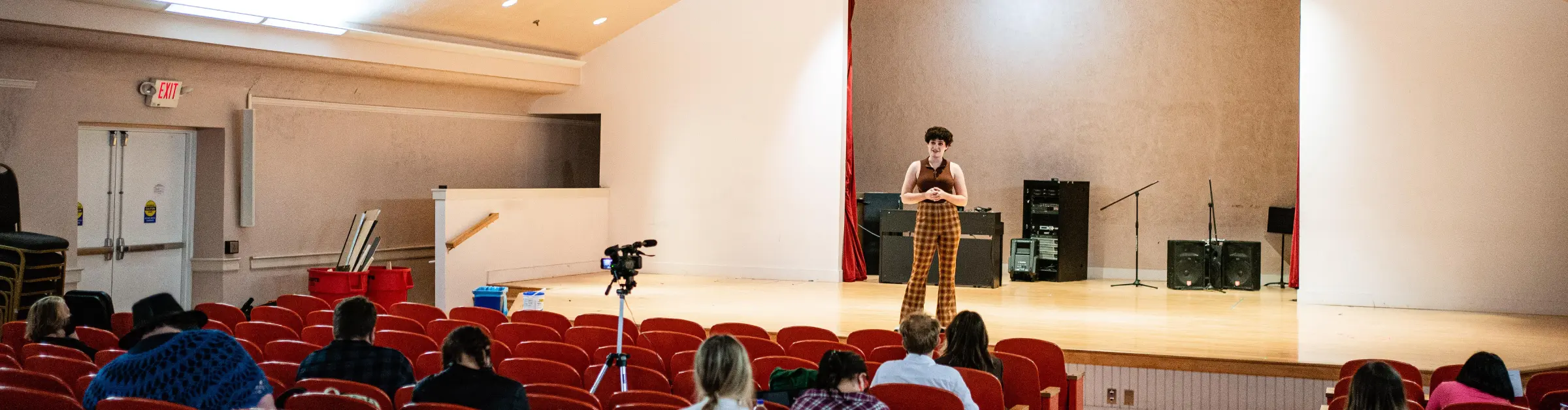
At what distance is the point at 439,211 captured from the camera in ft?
32.2

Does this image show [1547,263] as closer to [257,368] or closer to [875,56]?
[875,56]

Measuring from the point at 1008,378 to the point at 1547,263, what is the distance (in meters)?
5.89

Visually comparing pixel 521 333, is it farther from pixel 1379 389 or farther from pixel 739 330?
pixel 1379 389

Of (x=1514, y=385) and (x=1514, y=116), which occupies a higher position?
(x=1514, y=116)

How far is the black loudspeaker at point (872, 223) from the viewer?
1172 cm

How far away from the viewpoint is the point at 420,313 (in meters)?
6.26

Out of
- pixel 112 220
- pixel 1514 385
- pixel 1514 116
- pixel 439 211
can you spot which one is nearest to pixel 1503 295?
pixel 1514 116

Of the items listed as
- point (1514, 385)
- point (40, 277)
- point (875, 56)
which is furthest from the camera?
point (875, 56)

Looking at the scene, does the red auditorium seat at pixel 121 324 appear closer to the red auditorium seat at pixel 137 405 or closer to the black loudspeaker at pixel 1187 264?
the red auditorium seat at pixel 137 405

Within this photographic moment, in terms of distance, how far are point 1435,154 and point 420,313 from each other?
6977 mm

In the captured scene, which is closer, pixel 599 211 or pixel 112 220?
pixel 112 220

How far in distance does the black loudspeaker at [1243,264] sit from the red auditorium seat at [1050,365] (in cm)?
591

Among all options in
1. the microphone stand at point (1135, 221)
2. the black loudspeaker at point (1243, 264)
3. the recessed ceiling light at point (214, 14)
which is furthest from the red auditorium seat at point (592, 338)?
the microphone stand at point (1135, 221)

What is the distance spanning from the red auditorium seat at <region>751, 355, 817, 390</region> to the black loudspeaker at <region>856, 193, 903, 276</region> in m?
7.29
